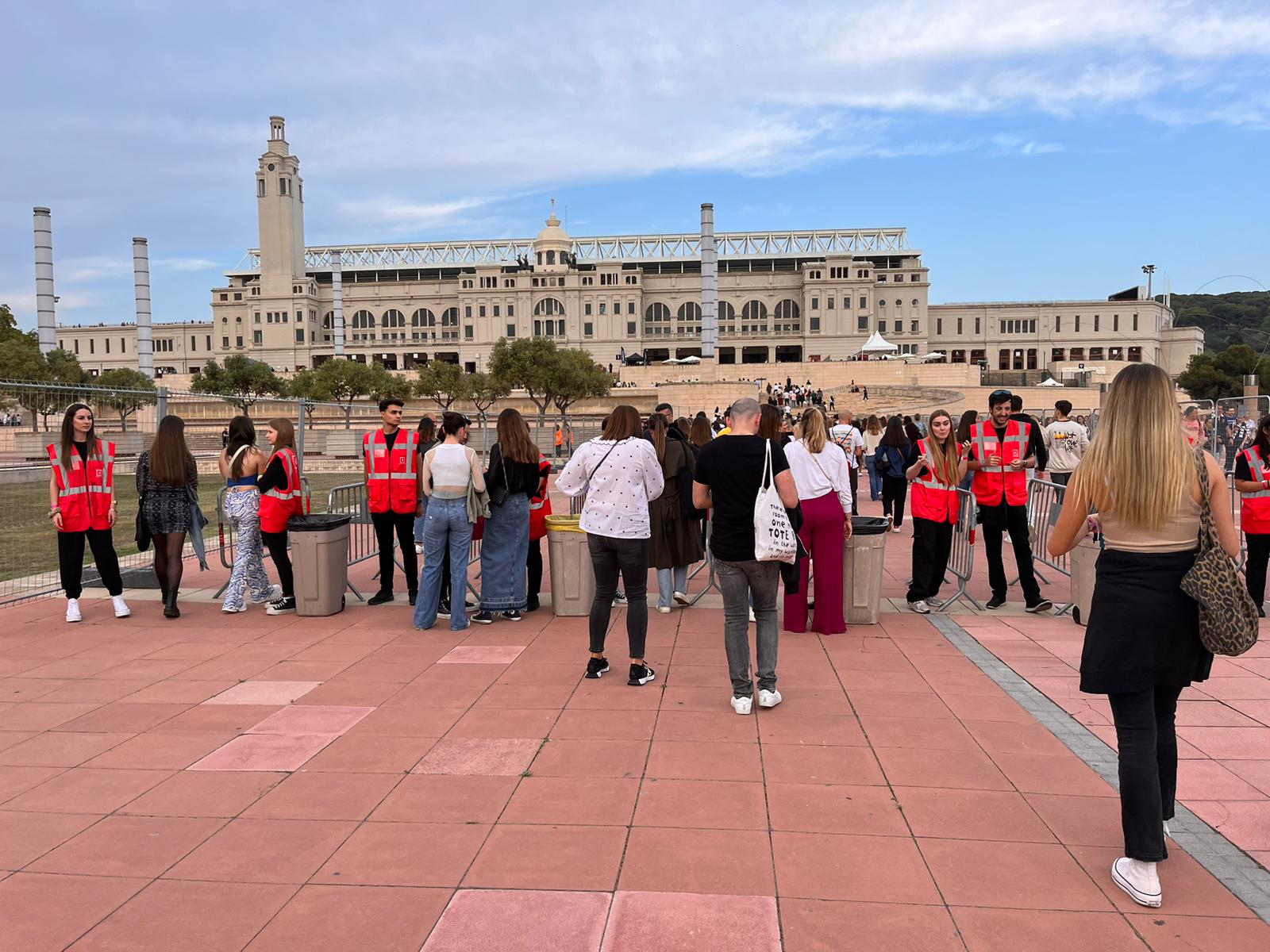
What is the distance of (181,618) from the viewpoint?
853cm

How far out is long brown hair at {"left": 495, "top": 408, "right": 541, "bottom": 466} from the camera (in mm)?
7806

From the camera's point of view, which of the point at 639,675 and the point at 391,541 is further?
the point at 391,541

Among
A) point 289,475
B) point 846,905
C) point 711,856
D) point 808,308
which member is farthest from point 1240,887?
point 808,308

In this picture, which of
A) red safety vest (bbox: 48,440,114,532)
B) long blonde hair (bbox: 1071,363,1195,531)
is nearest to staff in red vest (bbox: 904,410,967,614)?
long blonde hair (bbox: 1071,363,1195,531)

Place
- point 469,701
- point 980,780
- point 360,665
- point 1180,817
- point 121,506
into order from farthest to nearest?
point 121,506, point 360,665, point 469,701, point 980,780, point 1180,817

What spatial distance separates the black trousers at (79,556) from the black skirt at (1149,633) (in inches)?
311

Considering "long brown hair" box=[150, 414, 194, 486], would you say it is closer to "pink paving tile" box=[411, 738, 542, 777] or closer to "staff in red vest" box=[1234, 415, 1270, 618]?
"pink paving tile" box=[411, 738, 542, 777]

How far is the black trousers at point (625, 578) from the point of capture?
6.14 m

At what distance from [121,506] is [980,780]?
20325 mm

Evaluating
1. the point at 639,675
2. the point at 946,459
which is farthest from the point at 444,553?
the point at 946,459

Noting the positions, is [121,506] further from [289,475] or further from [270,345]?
[270,345]

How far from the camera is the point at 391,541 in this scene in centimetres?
924

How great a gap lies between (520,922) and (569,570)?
206 inches

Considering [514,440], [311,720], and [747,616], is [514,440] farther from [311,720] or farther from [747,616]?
[747,616]
